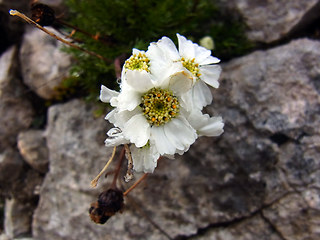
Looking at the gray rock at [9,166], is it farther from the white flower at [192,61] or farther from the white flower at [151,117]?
the white flower at [192,61]

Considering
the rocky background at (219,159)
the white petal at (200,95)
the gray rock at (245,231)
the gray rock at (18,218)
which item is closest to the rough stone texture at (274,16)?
the rocky background at (219,159)

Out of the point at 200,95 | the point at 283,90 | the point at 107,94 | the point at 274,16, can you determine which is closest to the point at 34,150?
the point at 107,94

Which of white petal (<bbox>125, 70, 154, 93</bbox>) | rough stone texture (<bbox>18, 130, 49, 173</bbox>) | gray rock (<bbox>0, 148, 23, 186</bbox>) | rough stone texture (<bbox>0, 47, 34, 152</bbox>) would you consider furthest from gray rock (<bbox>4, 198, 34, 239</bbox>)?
white petal (<bbox>125, 70, 154, 93</bbox>)

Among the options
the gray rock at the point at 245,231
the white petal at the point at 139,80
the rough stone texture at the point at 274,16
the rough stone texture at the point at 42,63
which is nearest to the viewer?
the white petal at the point at 139,80

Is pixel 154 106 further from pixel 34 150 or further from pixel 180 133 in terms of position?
pixel 34 150

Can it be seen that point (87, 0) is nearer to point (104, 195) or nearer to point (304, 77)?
point (104, 195)

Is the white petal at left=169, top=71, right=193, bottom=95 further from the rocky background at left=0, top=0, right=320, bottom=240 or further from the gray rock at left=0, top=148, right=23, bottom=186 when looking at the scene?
the gray rock at left=0, top=148, right=23, bottom=186
